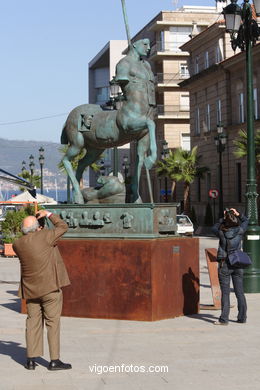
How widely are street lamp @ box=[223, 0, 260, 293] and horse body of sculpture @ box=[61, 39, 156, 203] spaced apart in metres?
3.96

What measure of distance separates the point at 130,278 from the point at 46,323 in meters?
3.75

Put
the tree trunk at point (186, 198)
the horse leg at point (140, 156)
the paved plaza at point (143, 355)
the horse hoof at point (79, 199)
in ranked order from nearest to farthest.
Answer: the paved plaza at point (143, 355)
the horse leg at point (140, 156)
the horse hoof at point (79, 199)
the tree trunk at point (186, 198)

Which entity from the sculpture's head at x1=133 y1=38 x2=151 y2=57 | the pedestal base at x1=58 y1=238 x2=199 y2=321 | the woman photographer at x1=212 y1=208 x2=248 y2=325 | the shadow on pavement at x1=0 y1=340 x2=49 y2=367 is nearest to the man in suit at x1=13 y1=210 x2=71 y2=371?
the shadow on pavement at x1=0 y1=340 x2=49 y2=367

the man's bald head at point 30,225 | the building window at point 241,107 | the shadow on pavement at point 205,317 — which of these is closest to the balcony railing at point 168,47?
the building window at point 241,107

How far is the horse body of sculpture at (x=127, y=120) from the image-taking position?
43.3 feet

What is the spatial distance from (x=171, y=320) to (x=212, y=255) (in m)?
1.62

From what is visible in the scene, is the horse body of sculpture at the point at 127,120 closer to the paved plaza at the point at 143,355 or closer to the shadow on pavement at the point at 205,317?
the shadow on pavement at the point at 205,317

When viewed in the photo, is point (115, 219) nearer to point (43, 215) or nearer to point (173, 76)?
point (43, 215)

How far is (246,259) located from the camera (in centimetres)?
1198

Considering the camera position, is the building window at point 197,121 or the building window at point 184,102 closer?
the building window at point 197,121

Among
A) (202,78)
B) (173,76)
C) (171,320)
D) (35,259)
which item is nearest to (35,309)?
(35,259)

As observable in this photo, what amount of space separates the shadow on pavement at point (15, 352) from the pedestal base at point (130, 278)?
7.45 feet

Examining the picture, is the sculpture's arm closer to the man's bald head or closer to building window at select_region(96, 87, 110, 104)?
the man's bald head

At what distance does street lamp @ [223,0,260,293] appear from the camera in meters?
16.3
